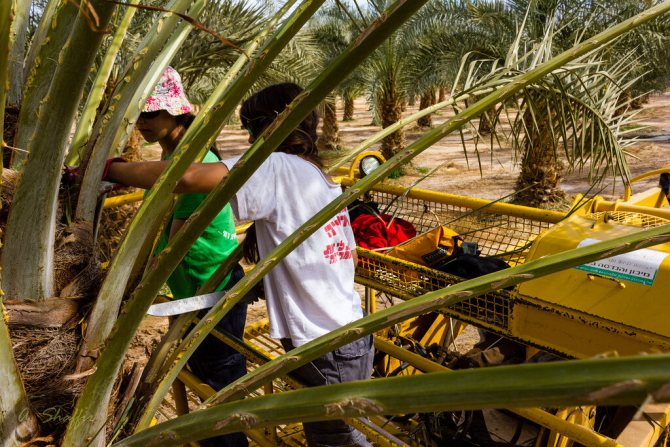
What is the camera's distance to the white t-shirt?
1875 millimetres

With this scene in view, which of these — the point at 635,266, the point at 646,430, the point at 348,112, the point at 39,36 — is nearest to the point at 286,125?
the point at 39,36

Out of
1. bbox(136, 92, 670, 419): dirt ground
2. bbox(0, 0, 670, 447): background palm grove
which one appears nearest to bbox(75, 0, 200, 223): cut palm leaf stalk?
bbox(0, 0, 670, 447): background palm grove

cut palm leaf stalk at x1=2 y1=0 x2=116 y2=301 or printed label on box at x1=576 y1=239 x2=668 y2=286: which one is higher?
cut palm leaf stalk at x1=2 y1=0 x2=116 y2=301

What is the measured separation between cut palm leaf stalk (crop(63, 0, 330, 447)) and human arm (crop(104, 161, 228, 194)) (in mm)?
513

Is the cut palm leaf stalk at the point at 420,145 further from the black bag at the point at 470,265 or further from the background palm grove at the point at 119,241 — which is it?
the black bag at the point at 470,265

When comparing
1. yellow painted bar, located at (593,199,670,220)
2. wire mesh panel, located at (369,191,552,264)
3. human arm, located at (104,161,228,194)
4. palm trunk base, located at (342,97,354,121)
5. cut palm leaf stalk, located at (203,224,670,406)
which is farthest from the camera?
palm trunk base, located at (342,97,354,121)

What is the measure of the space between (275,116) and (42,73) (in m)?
0.91

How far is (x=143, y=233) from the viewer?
116 centimetres

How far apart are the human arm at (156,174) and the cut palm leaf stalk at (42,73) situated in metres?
0.47

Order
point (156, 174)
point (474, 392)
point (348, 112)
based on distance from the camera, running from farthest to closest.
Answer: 1. point (348, 112)
2. point (156, 174)
3. point (474, 392)

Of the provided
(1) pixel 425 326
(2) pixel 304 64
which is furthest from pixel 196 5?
(2) pixel 304 64

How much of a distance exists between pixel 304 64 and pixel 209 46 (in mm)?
3211

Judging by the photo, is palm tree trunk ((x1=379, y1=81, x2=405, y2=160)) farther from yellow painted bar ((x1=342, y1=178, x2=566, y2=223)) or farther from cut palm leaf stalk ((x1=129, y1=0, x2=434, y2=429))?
cut palm leaf stalk ((x1=129, y1=0, x2=434, y2=429))

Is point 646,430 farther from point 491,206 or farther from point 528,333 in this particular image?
point 491,206
